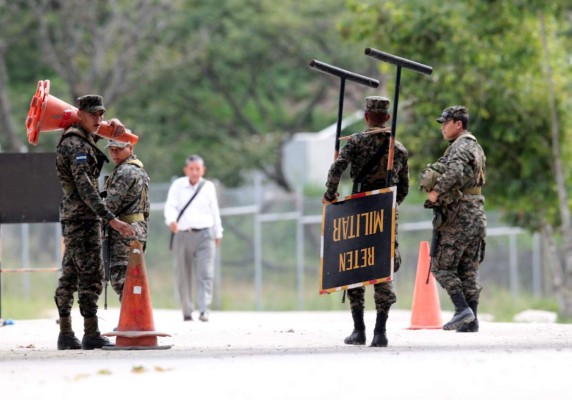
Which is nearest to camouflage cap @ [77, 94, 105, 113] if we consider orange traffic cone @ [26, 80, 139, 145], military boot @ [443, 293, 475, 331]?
orange traffic cone @ [26, 80, 139, 145]

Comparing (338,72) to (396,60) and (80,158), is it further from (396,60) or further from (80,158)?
(80,158)

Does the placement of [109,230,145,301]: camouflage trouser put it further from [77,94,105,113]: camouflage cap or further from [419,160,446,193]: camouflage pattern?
[419,160,446,193]: camouflage pattern

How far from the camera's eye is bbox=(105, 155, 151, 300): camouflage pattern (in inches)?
552

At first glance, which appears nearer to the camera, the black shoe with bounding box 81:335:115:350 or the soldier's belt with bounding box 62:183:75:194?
the soldier's belt with bounding box 62:183:75:194

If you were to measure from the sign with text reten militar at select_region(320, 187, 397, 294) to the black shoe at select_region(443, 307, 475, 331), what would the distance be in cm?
172

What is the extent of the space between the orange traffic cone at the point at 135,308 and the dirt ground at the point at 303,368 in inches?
7.5

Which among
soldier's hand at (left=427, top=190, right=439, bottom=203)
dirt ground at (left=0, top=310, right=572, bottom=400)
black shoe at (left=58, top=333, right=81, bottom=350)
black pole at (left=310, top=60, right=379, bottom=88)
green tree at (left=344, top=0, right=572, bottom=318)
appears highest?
green tree at (left=344, top=0, right=572, bottom=318)

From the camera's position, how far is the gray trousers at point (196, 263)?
62.1 feet

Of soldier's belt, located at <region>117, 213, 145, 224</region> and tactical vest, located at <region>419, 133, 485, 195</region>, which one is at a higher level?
tactical vest, located at <region>419, 133, 485, 195</region>

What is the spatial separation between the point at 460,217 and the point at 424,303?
1.78 meters

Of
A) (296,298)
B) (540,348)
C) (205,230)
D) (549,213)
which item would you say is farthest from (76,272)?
(296,298)

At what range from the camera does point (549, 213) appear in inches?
982

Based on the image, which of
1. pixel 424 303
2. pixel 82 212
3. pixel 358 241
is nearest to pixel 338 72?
pixel 358 241

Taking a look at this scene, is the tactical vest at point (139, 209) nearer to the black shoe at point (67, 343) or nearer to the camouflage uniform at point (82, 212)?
the camouflage uniform at point (82, 212)
